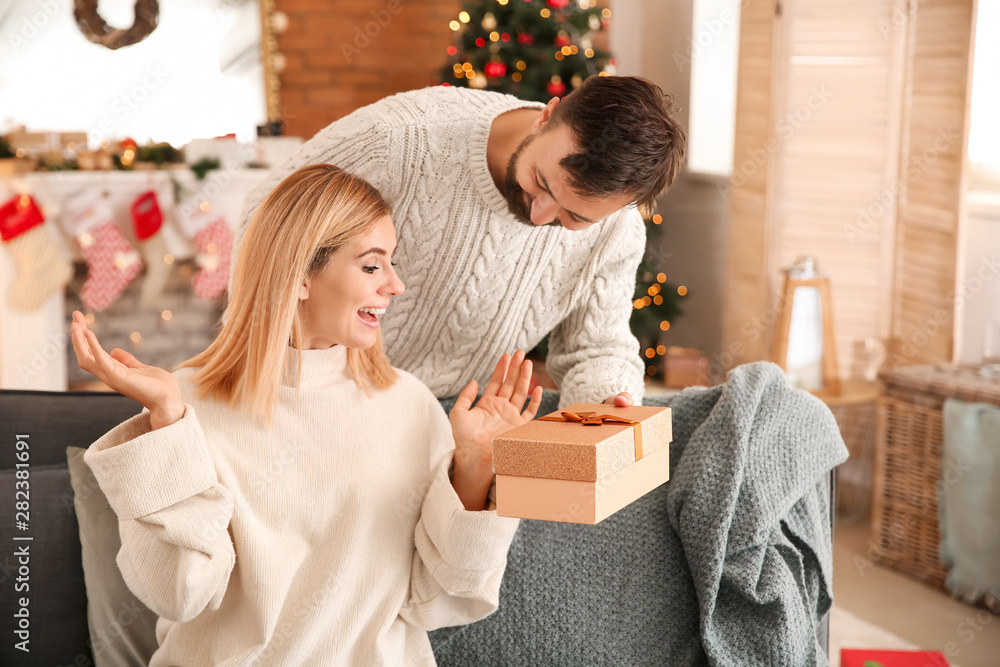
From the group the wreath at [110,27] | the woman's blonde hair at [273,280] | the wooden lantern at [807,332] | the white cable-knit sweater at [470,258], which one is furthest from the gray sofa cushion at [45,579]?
the wreath at [110,27]

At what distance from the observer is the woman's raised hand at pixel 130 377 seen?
3.54 ft

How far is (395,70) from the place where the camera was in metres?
5.20

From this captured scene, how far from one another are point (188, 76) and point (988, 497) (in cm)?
386

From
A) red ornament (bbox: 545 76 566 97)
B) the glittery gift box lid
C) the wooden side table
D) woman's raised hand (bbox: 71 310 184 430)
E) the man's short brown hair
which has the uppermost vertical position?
red ornament (bbox: 545 76 566 97)

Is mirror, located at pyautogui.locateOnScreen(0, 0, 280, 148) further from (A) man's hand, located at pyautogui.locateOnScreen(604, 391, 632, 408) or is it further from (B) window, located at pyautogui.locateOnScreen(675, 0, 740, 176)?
(A) man's hand, located at pyautogui.locateOnScreen(604, 391, 632, 408)

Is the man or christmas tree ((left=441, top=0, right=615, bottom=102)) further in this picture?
christmas tree ((left=441, top=0, right=615, bottom=102))

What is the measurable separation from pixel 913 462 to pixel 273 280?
237cm

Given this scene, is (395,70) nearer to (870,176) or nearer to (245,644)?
(870,176)

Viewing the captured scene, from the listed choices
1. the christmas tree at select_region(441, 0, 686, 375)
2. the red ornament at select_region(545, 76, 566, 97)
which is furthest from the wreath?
the red ornament at select_region(545, 76, 566, 97)

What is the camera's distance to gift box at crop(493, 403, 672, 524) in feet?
3.95

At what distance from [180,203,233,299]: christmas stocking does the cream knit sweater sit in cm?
299

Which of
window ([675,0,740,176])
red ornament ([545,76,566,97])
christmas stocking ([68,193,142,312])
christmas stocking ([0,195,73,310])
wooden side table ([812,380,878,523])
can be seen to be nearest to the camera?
wooden side table ([812,380,878,523])

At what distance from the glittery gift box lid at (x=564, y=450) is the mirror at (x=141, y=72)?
12.2 feet

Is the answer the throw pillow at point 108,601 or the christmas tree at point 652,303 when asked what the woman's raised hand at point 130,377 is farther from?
the christmas tree at point 652,303
